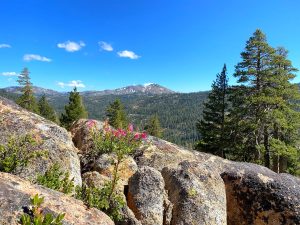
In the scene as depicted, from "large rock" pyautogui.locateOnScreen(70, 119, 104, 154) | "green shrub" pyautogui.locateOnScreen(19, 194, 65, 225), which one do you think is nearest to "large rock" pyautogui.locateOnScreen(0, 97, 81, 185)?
"large rock" pyautogui.locateOnScreen(70, 119, 104, 154)

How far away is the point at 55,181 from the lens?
253 inches

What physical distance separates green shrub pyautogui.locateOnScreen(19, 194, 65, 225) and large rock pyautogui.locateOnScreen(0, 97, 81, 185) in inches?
80.4

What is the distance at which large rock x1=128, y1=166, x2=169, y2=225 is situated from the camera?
706cm

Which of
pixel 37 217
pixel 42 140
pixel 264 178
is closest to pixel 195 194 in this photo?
pixel 264 178

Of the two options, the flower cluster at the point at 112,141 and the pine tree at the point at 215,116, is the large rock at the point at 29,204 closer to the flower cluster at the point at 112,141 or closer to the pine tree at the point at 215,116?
the flower cluster at the point at 112,141

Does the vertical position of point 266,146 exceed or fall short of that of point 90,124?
it falls short

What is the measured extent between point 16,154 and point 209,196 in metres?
4.66

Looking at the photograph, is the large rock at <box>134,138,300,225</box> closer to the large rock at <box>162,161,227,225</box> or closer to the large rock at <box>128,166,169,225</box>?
the large rock at <box>162,161,227,225</box>

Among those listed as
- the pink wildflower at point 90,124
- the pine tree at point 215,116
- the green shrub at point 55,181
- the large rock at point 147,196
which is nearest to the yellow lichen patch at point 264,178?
the large rock at point 147,196

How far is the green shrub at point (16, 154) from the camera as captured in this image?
21.1 feet

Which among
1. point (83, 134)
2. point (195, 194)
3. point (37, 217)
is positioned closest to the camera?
point (37, 217)

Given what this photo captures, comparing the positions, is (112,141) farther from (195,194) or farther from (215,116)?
(215,116)

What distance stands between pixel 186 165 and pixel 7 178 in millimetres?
4567

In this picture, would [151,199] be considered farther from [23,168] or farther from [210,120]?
[210,120]
